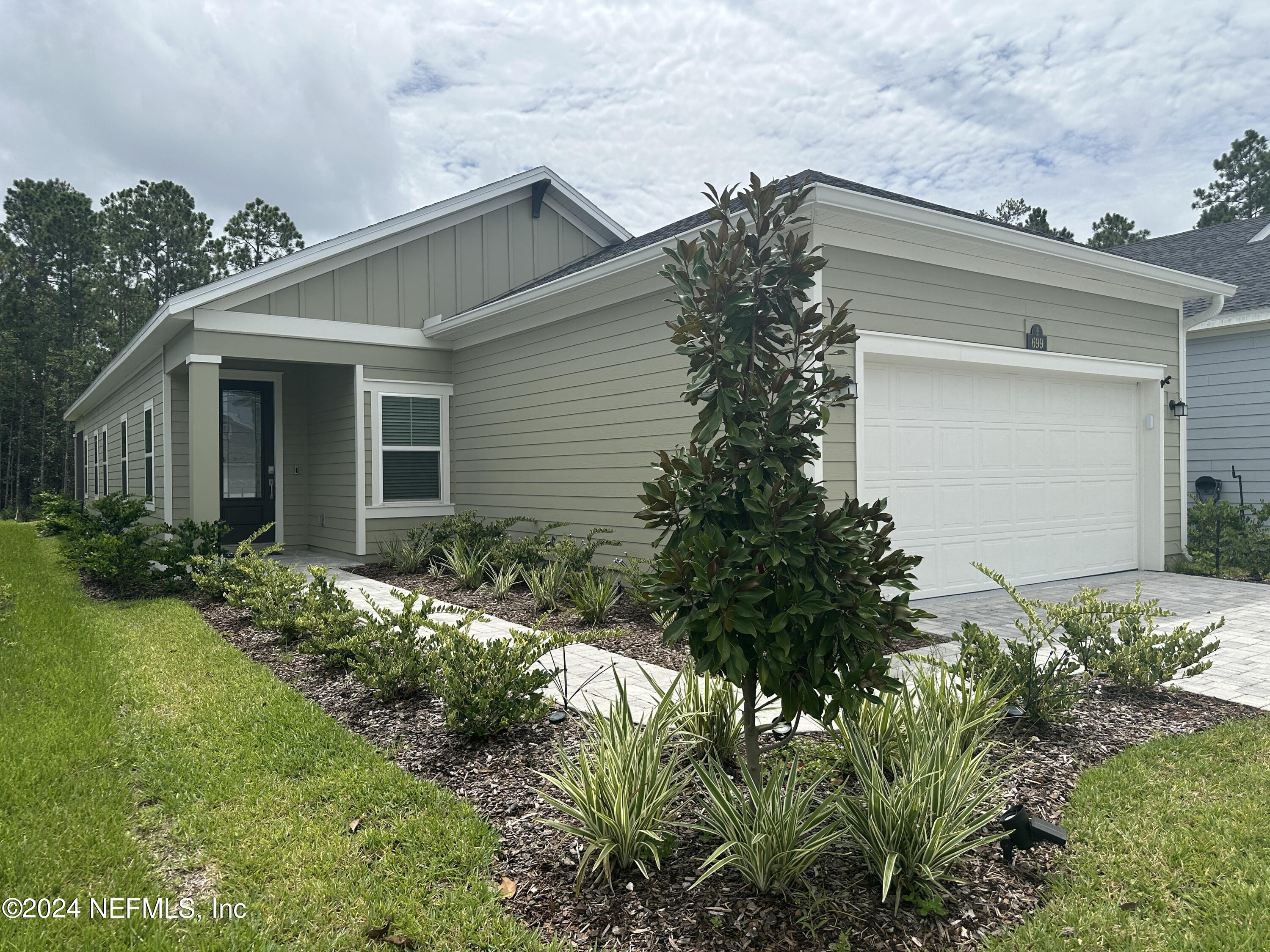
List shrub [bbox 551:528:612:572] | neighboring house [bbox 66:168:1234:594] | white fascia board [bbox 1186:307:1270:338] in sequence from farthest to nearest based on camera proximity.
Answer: white fascia board [bbox 1186:307:1270:338] < shrub [bbox 551:528:612:572] < neighboring house [bbox 66:168:1234:594]

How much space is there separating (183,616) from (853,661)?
6.52 meters

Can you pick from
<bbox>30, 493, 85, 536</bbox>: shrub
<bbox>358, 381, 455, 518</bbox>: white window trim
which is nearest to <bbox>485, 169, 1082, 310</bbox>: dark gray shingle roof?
<bbox>358, 381, 455, 518</bbox>: white window trim

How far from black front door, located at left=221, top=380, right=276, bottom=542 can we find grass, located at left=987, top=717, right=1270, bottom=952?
38.5 feet

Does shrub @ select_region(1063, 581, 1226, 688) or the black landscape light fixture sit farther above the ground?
shrub @ select_region(1063, 581, 1226, 688)

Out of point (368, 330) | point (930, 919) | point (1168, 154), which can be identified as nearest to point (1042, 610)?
point (930, 919)

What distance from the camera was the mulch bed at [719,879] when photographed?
234 centimetres

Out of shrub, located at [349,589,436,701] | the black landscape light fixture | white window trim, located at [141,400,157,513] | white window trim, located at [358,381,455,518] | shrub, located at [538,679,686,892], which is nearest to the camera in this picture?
shrub, located at [538,679,686,892]

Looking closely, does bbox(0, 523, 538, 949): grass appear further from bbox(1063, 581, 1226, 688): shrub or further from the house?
the house

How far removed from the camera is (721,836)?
2656 mm

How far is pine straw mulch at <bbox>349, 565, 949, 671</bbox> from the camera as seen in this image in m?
5.65

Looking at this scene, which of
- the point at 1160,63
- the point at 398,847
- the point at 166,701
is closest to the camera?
the point at 398,847

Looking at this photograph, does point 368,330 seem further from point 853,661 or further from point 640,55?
point 853,661

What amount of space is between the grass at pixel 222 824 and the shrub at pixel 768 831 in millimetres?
683

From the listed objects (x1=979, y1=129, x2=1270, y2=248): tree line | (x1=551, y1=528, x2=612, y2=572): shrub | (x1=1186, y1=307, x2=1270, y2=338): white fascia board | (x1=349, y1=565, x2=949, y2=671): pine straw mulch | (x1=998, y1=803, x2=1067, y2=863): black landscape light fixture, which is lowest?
(x1=349, y1=565, x2=949, y2=671): pine straw mulch
